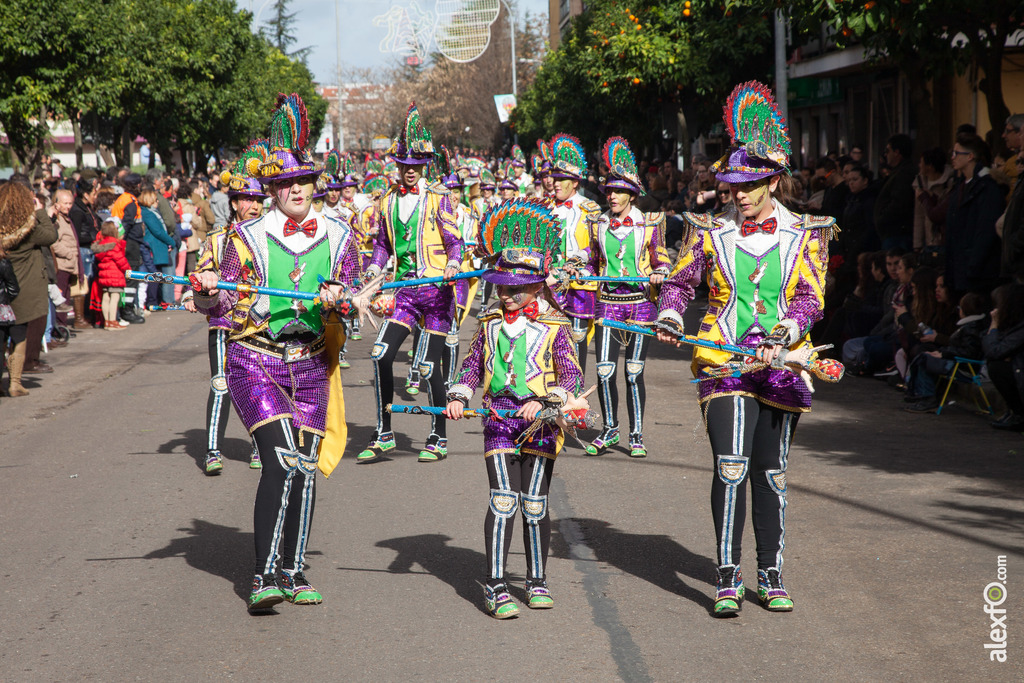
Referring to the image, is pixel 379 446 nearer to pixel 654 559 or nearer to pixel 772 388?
pixel 654 559

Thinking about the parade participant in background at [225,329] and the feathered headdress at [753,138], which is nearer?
the feathered headdress at [753,138]

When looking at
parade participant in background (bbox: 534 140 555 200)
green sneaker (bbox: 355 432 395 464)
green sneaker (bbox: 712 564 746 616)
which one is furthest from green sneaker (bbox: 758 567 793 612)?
parade participant in background (bbox: 534 140 555 200)

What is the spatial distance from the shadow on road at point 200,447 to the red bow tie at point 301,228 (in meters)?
3.45

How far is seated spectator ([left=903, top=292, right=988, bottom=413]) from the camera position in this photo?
10.0 meters

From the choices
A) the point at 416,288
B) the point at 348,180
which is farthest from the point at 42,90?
the point at 416,288

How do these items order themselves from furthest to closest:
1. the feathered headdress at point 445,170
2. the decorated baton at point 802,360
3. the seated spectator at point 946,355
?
1. the feathered headdress at point 445,170
2. the seated spectator at point 946,355
3. the decorated baton at point 802,360

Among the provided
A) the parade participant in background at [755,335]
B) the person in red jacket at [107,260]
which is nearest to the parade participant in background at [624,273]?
the parade participant in background at [755,335]

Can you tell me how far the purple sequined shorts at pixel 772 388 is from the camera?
17.6ft

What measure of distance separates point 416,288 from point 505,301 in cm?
385

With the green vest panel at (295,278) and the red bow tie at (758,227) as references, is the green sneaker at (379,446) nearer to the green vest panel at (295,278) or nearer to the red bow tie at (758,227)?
the green vest panel at (295,278)

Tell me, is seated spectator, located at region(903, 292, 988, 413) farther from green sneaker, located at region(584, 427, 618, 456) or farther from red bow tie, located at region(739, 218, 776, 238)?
red bow tie, located at region(739, 218, 776, 238)

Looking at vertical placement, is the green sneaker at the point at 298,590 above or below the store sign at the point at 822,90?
below

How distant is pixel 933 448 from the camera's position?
8852 mm

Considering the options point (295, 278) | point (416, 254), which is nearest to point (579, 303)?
point (416, 254)
